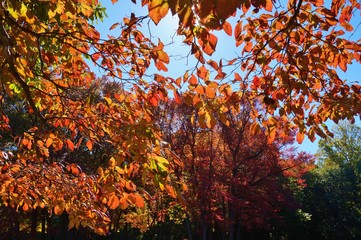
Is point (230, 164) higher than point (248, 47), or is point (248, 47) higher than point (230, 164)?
point (230, 164)

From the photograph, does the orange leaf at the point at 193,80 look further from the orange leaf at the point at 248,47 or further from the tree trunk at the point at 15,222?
the tree trunk at the point at 15,222

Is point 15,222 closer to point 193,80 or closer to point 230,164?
point 230,164

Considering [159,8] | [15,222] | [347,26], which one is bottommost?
[159,8]

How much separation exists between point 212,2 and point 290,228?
1918 cm

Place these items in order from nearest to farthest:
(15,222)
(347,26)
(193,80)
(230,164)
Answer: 1. (193,80)
2. (347,26)
3. (230,164)
4. (15,222)

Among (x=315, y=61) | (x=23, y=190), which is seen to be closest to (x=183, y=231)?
(x=23, y=190)

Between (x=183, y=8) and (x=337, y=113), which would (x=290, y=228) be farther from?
(x=183, y=8)

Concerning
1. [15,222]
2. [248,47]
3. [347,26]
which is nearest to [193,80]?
[248,47]

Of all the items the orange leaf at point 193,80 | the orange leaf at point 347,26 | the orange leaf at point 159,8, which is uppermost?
the orange leaf at point 347,26

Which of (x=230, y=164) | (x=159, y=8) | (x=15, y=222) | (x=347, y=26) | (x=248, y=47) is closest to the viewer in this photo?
(x=159, y=8)

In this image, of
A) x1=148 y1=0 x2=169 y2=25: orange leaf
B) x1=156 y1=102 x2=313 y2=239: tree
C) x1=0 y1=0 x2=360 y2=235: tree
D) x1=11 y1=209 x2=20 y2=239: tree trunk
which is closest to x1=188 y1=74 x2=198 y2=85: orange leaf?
x1=0 y1=0 x2=360 y2=235: tree

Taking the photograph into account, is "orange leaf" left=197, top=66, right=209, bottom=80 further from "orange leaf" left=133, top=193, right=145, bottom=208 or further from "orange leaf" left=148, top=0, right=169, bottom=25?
"orange leaf" left=148, top=0, right=169, bottom=25

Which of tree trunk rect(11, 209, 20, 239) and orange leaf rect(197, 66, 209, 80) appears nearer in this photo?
orange leaf rect(197, 66, 209, 80)

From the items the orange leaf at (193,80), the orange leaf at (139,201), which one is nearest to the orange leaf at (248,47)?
the orange leaf at (193,80)
